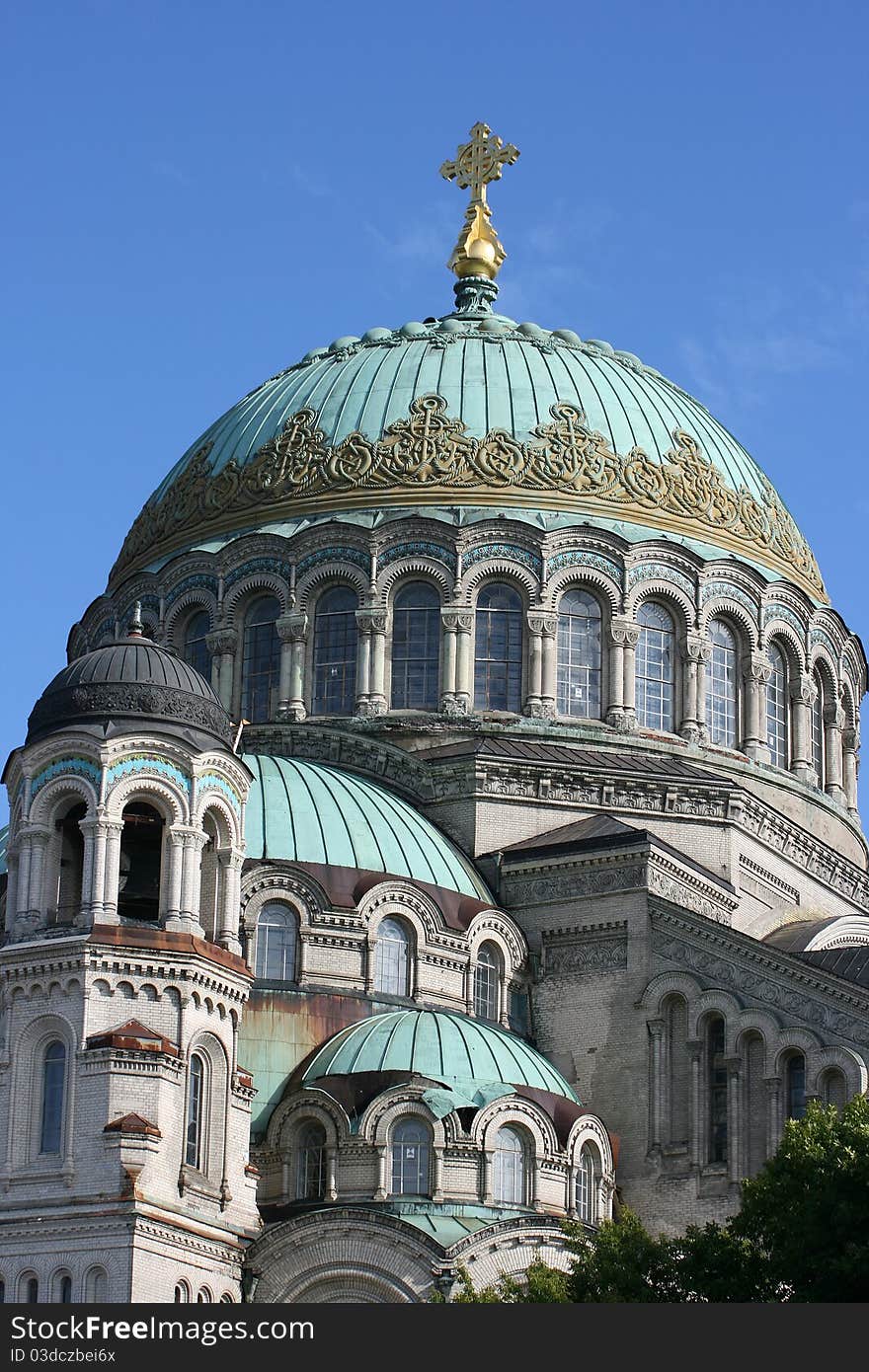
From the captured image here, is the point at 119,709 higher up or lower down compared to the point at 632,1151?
higher up

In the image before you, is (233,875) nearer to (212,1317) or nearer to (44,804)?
(44,804)

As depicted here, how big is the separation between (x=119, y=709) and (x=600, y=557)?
43.2ft

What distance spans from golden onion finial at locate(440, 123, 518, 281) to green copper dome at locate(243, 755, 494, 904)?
14963 millimetres

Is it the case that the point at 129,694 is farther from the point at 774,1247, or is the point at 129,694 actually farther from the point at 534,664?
the point at 534,664

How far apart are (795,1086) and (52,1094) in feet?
32.7

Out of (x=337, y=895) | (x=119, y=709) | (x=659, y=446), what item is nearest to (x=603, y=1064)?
(x=337, y=895)

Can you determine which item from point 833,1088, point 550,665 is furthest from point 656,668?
point 833,1088

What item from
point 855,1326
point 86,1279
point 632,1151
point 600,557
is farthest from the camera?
point 600,557

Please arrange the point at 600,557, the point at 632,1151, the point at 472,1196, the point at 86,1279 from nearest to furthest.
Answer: the point at 86,1279, the point at 472,1196, the point at 632,1151, the point at 600,557

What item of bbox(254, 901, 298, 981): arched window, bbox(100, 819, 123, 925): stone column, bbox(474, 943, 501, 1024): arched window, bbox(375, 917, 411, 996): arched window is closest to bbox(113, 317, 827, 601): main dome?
bbox(474, 943, 501, 1024): arched window

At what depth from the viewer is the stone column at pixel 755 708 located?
163 feet

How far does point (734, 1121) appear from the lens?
40250mm

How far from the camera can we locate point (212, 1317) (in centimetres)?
2814

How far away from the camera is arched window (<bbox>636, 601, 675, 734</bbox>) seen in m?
48.9
